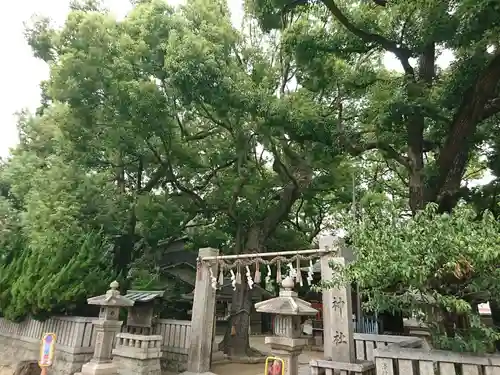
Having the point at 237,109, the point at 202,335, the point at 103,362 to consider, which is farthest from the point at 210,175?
the point at 103,362

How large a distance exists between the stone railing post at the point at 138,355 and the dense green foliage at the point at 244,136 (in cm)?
244

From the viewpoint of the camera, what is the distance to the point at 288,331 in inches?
271

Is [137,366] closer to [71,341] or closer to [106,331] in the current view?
[106,331]

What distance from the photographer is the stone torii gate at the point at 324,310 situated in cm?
720

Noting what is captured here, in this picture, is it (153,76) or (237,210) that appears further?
(237,210)

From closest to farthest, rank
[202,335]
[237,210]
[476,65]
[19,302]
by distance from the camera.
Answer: [476,65]
[202,335]
[19,302]
[237,210]

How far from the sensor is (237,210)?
1385 cm

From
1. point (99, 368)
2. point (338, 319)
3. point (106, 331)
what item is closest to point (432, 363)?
point (338, 319)

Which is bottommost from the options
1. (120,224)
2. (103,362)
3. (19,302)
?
(103,362)

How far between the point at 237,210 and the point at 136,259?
5540 mm

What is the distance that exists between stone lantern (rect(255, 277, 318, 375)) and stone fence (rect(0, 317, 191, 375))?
4.64m

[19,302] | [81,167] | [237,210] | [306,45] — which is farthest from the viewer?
[237,210]

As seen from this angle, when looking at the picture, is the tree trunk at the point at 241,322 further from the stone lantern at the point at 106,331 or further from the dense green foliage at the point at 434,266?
the dense green foliage at the point at 434,266

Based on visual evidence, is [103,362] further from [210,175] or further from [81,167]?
[210,175]
